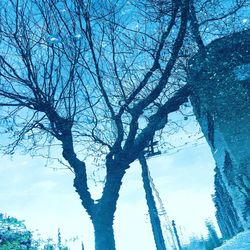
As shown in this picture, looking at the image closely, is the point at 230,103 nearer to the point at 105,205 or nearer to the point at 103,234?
the point at 105,205

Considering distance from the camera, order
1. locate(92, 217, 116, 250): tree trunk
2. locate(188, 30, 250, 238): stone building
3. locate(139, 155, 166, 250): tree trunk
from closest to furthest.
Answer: locate(188, 30, 250, 238): stone building
locate(92, 217, 116, 250): tree trunk
locate(139, 155, 166, 250): tree trunk

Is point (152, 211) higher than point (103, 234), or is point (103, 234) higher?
point (152, 211)

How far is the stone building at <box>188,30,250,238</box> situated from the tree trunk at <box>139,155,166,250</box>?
10817 mm

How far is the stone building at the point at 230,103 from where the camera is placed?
3.42m

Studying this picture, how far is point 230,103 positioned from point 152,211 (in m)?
11.7

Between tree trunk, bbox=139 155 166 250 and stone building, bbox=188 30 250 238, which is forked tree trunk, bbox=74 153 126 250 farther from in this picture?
tree trunk, bbox=139 155 166 250

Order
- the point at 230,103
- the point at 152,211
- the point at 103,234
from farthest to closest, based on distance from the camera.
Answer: the point at 152,211
the point at 103,234
the point at 230,103

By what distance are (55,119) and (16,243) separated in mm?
4534

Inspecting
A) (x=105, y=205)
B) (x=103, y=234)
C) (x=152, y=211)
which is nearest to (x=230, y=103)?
(x=105, y=205)

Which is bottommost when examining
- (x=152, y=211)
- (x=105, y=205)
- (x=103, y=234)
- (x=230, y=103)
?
(x=103, y=234)

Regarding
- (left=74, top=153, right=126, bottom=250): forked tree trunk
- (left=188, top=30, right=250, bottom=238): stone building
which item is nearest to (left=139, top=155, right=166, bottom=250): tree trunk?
(left=74, top=153, right=126, bottom=250): forked tree trunk

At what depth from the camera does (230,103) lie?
3.53m

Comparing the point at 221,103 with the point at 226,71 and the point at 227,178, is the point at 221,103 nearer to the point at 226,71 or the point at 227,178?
the point at 226,71

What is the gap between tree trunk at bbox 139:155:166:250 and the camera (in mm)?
13602
